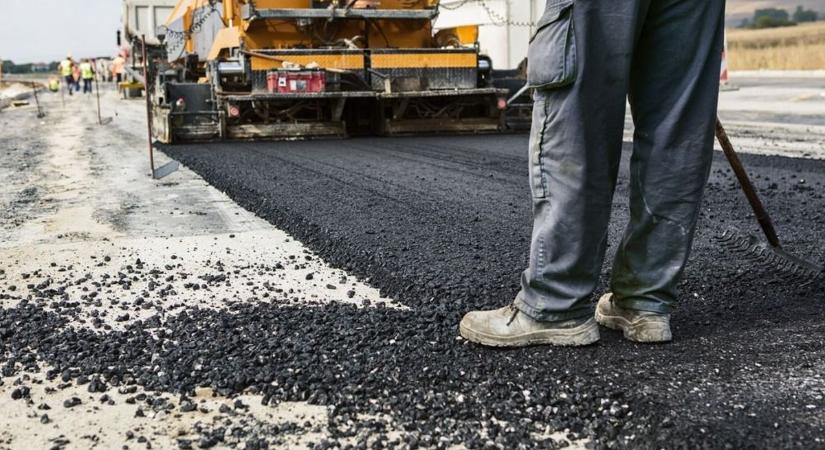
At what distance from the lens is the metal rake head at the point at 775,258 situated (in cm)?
337

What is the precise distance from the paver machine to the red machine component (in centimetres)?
1

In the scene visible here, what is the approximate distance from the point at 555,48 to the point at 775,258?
5.67 ft

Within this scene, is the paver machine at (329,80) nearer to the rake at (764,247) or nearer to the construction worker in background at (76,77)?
the rake at (764,247)

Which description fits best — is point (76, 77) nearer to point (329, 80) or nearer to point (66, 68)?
point (66, 68)

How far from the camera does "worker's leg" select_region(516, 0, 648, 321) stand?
2.42 metres

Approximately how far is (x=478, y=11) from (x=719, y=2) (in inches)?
770

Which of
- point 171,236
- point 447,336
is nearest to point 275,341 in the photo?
point 447,336

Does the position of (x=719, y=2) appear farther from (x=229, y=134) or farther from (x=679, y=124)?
(x=229, y=134)

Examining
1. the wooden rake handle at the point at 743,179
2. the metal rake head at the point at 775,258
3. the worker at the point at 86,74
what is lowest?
the metal rake head at the point at 775,258

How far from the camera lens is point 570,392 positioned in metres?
2.25

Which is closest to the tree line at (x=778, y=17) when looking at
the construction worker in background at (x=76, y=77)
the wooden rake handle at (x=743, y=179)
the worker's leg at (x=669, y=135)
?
the construction worker in background at (x=76, y=77)

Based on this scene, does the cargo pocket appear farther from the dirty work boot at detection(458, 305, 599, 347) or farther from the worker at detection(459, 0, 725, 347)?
the dirty work boot at detection(458, 305, 599, 347)

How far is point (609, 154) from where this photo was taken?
8.31 feet

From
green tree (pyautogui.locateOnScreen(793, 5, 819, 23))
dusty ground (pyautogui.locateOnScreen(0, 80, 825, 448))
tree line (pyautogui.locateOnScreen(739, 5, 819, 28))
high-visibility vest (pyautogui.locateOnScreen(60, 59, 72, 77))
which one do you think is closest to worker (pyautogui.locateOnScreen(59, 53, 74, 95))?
high-visibility vest (pyautogui.locateOnScreen(60, 59, 72, 77))
